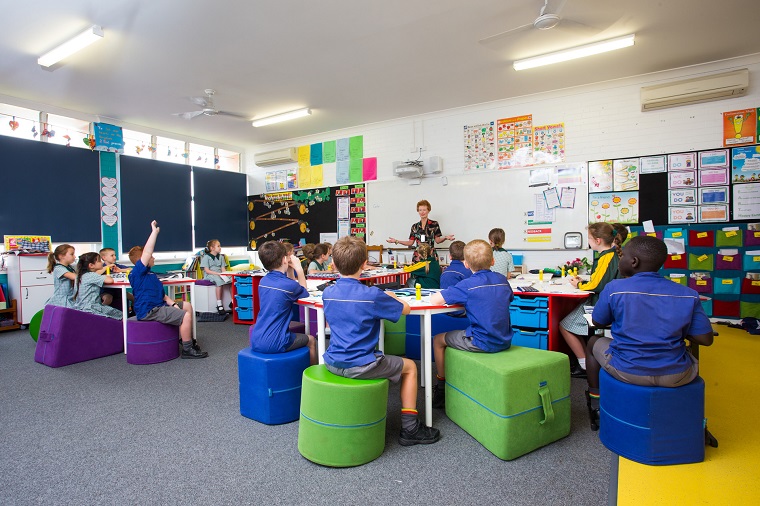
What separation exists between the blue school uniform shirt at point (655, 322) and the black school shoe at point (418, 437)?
1.08 meters

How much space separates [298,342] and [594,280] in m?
Answer: 2.34

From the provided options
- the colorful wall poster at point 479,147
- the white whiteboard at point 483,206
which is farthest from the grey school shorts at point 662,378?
the colorful wall poster at point 479,147

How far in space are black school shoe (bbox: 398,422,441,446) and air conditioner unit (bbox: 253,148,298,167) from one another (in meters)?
6.87

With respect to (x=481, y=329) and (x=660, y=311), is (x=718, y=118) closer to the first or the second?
(x=660, y=311)

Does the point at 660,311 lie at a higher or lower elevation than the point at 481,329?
higher

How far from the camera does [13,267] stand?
568 centimetres

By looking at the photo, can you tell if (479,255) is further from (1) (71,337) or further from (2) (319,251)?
(1) (71,337)

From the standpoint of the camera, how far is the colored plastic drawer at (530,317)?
12.4ft

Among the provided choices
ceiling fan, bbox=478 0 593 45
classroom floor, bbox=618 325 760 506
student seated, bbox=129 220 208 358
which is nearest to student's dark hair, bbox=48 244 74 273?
student seated, bbox=129 220 208 358

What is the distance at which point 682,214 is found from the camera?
5.32 meters

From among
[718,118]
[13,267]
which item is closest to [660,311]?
[718,118]

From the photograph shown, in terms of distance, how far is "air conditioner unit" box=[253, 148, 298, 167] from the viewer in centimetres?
834

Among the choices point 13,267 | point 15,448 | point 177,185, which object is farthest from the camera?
point 177,185

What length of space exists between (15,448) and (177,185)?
616cm
